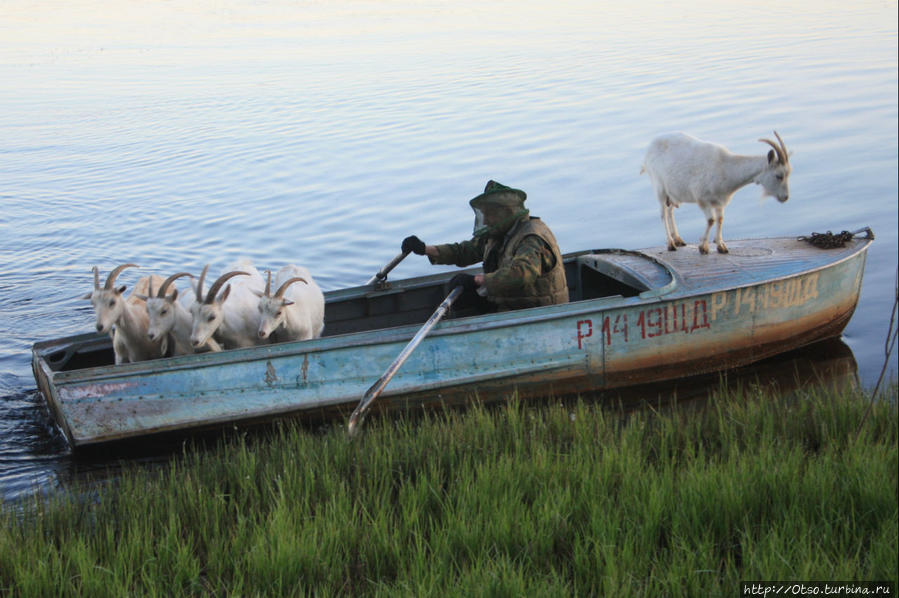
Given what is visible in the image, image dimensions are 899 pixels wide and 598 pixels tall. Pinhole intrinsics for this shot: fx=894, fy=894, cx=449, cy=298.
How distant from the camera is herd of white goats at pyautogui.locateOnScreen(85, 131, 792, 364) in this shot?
7754mm

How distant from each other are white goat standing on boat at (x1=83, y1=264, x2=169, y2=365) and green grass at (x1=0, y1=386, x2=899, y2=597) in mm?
1715

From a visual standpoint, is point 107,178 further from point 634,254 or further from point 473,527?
point 473,527

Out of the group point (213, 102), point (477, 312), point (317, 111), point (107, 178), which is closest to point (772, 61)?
point (317, 111)

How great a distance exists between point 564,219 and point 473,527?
11.1m

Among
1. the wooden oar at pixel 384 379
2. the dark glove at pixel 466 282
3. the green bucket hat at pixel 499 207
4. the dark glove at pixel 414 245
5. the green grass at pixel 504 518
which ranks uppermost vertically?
the green bucket hat at pixel 499 207

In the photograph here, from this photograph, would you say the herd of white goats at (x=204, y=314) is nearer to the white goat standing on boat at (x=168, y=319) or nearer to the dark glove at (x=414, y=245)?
the white goat standing on boat at (x=168, y=319)

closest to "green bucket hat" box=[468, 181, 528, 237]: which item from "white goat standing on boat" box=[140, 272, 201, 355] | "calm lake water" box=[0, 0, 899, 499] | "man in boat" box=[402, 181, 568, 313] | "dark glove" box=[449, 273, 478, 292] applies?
"man in boat" box=[402, 181, 568, 313]

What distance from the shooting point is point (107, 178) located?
67.1 ft

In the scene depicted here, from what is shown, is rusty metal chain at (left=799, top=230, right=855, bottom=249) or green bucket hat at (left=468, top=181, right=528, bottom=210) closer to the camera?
green bucket hat at (left=468, top=181, right=528, bottom=210)

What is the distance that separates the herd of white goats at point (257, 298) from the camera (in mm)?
7754

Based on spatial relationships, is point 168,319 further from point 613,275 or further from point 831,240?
point 831,240

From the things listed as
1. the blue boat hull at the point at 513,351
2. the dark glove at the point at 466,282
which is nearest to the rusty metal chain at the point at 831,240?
the blue boat hull at the point at 513,351

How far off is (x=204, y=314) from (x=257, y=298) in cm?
90

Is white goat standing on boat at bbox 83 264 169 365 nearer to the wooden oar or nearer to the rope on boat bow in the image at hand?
the wooden oar
